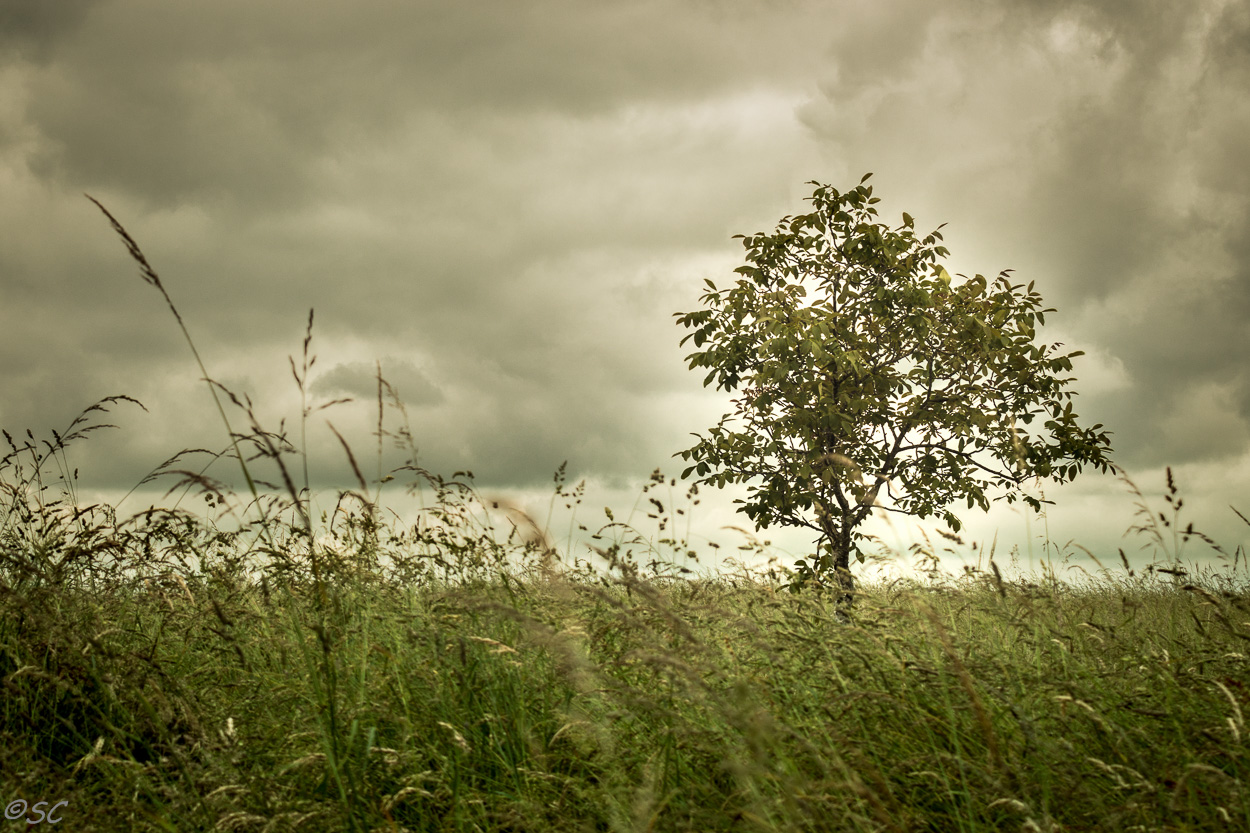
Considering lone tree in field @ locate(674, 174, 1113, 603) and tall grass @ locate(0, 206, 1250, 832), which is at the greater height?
lone tree in field @ locate(674, 174, 1113, 603)

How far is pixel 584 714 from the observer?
318cm

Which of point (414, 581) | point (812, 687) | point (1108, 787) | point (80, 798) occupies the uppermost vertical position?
point (414, 581)

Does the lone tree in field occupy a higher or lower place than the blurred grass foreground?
higher

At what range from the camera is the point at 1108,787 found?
246 centimetres

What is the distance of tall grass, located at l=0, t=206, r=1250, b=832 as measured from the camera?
2395mm

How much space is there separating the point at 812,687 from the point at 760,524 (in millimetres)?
6033

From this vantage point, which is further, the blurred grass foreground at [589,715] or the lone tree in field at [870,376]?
the lone tree in field at [870,376]

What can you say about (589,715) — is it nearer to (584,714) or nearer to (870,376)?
(584,714)

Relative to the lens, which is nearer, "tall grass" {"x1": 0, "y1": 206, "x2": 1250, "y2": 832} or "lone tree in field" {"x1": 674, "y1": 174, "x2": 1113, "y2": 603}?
"tall grass" {"x1": 0, "y1": 206, "x2": 1250, "y2": 832}

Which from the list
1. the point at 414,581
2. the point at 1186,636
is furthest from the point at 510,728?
the point at 1186,636

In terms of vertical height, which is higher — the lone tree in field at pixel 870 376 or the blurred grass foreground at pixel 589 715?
the lone tree in field at pixel 870 376

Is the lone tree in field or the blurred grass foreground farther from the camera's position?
the lone tree in field

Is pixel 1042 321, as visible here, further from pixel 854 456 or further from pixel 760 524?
pixel 760 524

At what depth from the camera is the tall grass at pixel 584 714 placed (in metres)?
2.39
